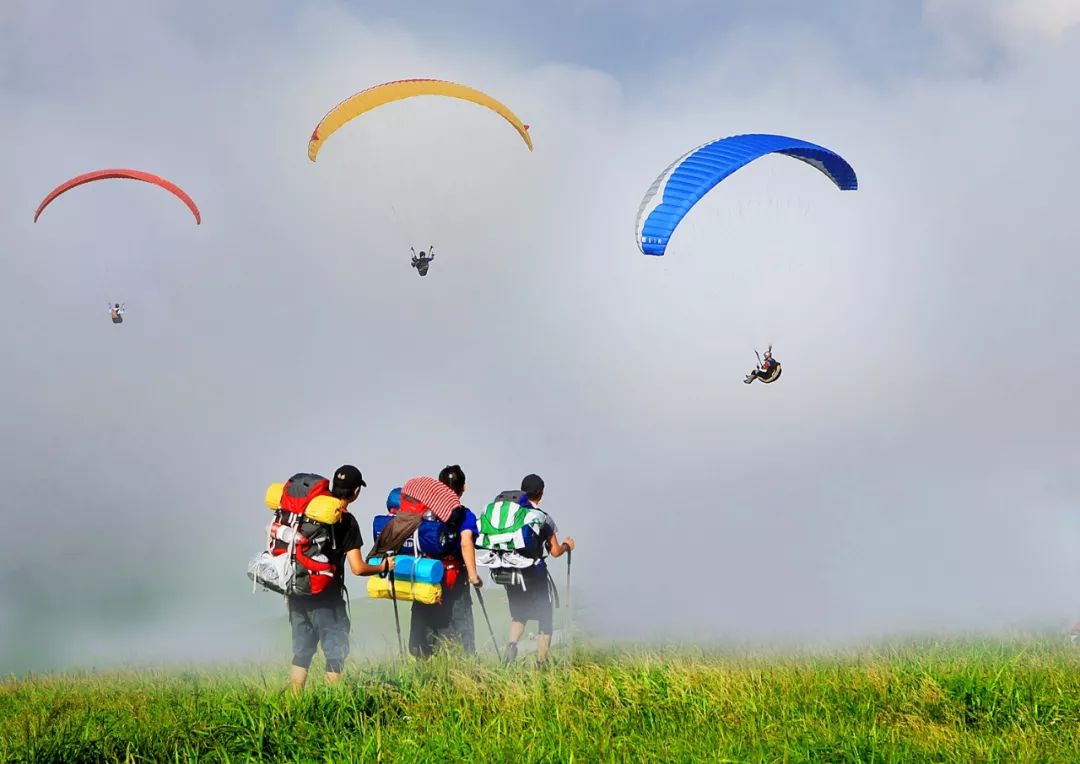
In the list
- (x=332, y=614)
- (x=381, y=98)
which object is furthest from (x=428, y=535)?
(x=381, y=98)

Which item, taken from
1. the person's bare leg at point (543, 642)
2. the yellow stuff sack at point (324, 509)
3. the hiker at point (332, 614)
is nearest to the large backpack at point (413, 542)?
the hiker at point (332, 614)

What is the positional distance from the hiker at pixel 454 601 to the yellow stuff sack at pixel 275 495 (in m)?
1.74

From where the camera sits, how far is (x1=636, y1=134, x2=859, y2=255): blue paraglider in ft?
60.0

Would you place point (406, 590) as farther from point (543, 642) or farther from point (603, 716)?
point (603, 716)

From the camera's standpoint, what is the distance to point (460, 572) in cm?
1088

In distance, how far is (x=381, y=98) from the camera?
2323 cm

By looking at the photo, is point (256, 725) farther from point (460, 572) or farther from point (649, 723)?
point (460, 572)

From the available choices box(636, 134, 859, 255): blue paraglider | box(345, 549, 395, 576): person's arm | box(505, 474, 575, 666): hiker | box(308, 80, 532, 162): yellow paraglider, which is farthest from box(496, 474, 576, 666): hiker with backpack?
box(308, 80, 532, 162): yellow paraglider

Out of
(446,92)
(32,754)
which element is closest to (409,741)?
(32,754)

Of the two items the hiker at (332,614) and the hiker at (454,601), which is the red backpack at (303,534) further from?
the hiker at (454,601)

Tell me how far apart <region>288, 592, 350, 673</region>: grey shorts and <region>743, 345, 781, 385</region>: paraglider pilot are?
13878 mm

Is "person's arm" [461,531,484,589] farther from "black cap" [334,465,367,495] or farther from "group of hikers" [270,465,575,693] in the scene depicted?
"black cap" [334,465,367,495]

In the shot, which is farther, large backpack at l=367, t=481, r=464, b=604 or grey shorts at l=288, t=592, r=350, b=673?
large backpack at l=367, t=481, r=464, b=604

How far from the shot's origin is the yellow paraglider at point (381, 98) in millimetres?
22656
